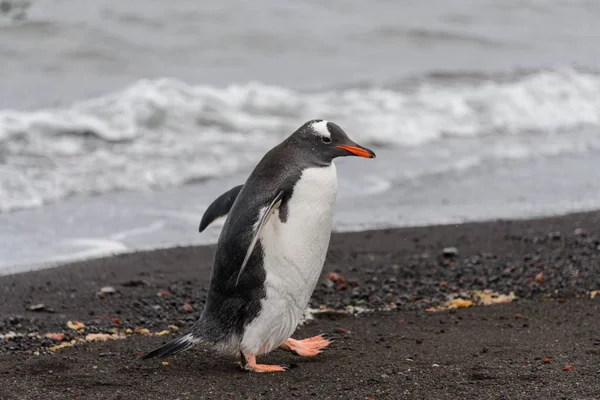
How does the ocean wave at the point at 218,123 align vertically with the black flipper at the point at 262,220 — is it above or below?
Result: below

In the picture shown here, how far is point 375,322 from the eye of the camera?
4.61 meters

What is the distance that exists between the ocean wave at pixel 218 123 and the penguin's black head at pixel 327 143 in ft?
12.5

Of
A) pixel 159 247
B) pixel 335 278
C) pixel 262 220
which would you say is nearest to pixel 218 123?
pixel 159 247

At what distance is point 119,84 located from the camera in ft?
38.7

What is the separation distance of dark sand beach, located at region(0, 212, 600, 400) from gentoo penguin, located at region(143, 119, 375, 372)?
0.16m

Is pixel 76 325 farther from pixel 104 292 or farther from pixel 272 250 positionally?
pixel 272 250

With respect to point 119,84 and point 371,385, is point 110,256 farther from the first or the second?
point 119,84

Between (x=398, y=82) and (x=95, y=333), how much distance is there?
29.9ft

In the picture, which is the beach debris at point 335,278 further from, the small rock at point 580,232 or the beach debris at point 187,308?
the small rock at point 580,232

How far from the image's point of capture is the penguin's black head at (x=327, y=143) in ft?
12.7

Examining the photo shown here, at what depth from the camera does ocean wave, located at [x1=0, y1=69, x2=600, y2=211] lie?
8039mm

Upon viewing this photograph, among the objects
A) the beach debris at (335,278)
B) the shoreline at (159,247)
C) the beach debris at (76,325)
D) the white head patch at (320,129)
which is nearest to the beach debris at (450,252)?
the shoreline at (159,247)

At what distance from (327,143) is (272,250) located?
1.64ft

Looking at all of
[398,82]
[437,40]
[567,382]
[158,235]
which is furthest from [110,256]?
[437,40]
